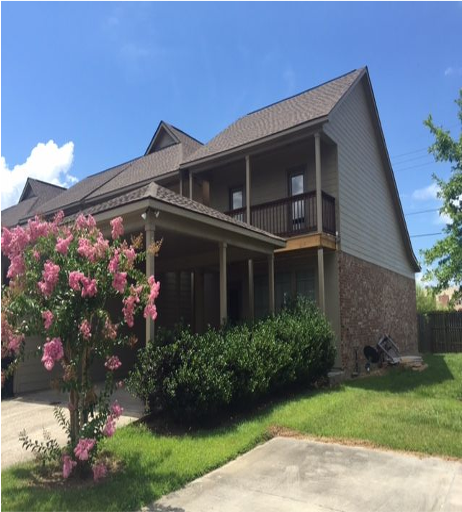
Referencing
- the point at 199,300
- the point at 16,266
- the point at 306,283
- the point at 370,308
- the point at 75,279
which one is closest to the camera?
the point at 16,266

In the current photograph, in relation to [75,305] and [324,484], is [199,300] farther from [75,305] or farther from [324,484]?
[75,305]

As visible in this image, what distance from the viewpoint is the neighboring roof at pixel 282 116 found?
40.2ft

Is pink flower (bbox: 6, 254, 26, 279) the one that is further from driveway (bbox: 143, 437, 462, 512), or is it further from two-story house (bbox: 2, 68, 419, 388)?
two-story house (bbox: 2, 68, 419, 388)

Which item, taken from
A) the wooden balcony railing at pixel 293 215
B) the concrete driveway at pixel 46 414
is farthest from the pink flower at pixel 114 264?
the wooden balcony railing at pixel 293 215

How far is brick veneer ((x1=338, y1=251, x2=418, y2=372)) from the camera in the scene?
39.9 ft

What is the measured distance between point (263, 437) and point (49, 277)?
154 inches

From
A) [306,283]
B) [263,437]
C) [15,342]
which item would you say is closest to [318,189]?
[306,283]

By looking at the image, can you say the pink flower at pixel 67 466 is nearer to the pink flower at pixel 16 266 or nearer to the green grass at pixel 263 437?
the green grass at pixel 263 437

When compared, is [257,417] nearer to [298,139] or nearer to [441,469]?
[441,469]

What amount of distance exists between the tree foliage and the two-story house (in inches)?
78.8

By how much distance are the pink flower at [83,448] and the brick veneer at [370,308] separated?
8440mm

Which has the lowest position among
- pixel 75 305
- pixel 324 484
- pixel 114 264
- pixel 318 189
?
pixel 324 484

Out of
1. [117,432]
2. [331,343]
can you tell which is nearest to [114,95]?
[117,432]

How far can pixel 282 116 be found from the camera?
13781 mm
